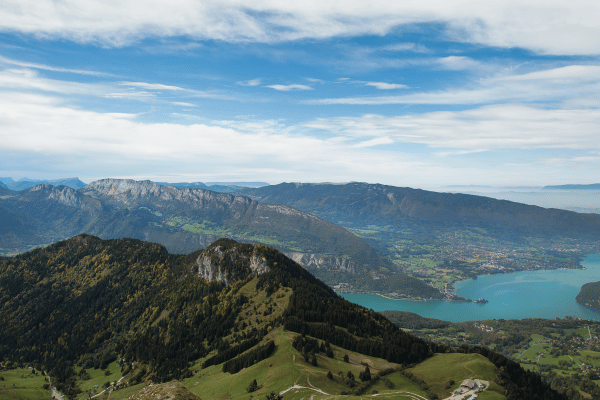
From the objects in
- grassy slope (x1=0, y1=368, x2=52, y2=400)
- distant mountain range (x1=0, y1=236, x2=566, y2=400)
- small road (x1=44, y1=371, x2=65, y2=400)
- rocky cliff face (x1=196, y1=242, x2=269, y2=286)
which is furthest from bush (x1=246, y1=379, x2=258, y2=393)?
small road (x1=44, y1=371, x2=65, y2=400)

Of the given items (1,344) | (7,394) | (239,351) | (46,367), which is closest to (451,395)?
(239,351)

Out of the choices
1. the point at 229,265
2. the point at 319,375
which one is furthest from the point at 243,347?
the point at 229,265

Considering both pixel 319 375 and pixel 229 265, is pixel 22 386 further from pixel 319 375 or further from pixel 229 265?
pixel 319 375

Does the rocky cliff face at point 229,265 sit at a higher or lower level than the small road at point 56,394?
higher

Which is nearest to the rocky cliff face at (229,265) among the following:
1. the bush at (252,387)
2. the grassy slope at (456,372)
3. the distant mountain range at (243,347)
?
the distant mountain range at (243,347)

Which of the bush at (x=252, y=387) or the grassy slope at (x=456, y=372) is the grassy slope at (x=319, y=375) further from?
the bush at (x=252, y=387)

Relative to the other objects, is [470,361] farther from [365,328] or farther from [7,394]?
[7,394]
